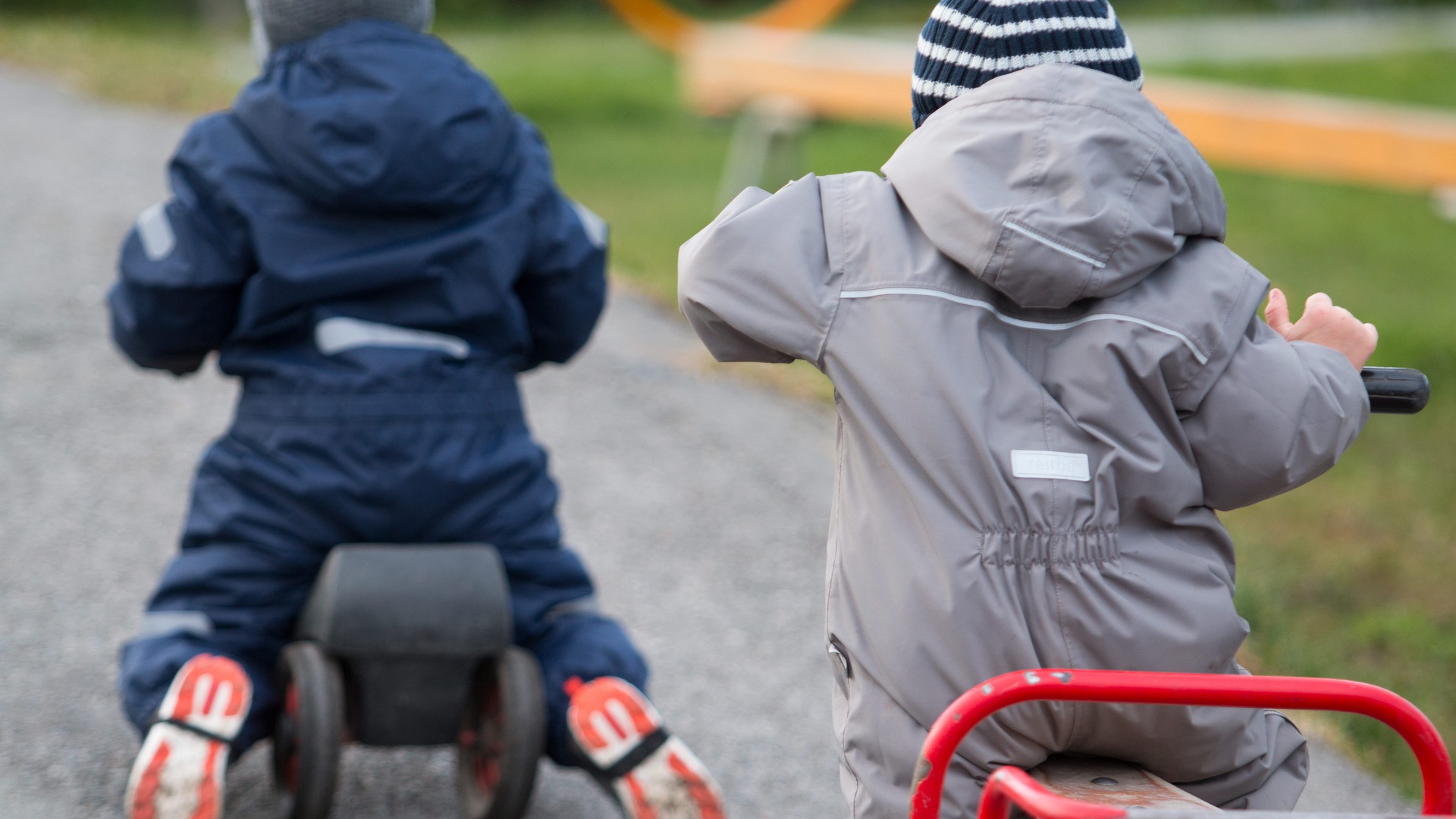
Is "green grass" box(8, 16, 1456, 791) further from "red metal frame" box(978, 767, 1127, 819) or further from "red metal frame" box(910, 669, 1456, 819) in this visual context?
"red metal frame" box(978, 767, 1127, 819)

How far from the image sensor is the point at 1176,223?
176 centimetres

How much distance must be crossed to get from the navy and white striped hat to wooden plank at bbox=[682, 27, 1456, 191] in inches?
146

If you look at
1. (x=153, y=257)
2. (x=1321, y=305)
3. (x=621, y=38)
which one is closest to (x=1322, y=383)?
(x=1321, y=305)

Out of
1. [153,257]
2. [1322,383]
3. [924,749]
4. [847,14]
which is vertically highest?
[1322,383]

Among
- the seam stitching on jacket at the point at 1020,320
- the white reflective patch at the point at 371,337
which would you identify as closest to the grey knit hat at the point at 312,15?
the white reflective patch at the point at 371,337

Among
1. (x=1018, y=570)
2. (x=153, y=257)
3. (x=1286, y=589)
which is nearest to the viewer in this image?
(x=1018, y=570)

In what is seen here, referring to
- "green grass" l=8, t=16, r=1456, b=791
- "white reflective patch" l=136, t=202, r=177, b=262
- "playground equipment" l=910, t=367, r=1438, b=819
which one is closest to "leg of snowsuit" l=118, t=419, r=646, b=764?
"white reflective patch" l=136, t=202, r=177, b=262

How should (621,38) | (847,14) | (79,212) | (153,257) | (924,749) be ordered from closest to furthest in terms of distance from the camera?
(924,749), (153,257), (79,212), (621,38), (847,14)

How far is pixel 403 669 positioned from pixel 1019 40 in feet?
5.00

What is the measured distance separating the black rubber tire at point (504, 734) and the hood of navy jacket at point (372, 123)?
877mm

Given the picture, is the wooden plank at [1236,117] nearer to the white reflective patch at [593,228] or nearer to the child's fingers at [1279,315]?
the white reflective patch at [593,228]

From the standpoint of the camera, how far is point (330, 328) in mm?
2750

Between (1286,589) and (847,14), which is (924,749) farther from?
(847,14)

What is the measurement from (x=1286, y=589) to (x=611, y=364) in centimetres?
254
